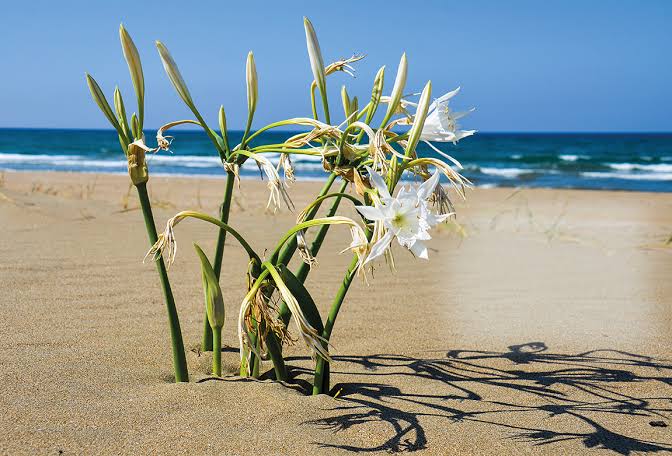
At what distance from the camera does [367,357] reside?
2.41 metres

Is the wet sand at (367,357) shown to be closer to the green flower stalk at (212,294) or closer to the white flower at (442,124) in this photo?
the green flower stalk at (212,294)

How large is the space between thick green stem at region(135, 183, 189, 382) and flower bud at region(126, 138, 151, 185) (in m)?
0.02

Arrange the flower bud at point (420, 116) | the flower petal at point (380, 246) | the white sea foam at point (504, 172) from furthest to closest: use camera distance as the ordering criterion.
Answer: the white sea foam at point (504, 172) → the flower bud at point (420, 116) → the flower petal at point (380, 246)

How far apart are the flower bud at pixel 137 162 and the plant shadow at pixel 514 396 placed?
2.36 ft

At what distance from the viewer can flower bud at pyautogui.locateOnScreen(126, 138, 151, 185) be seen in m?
1.67

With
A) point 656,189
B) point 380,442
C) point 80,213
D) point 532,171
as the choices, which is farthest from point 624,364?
point 532,171

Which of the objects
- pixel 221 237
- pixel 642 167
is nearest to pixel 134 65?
pixel 221 237

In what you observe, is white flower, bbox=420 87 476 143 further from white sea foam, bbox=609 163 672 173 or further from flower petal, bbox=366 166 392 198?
white sea foam, bbox=609 163 672 173

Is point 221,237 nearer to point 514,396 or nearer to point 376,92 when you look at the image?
point 376,92

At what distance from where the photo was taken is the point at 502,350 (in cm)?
256

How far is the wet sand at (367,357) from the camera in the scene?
5.54ft

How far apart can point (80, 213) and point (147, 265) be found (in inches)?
77.2

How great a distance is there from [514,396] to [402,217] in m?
0.86

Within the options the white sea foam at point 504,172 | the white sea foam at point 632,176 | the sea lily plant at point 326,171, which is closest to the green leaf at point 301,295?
the sea lily plant at point 326,171
